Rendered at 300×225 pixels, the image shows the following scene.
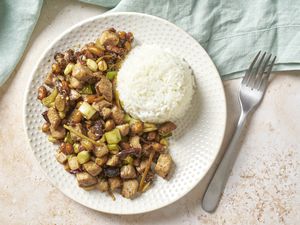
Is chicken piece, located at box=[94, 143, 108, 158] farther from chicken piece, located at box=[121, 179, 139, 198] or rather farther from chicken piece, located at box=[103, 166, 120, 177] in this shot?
chicken piece, located at box=[121, 179, 139, 198]

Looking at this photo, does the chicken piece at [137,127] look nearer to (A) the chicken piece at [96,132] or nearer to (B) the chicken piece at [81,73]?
(A) the chicken piece at [96,132]

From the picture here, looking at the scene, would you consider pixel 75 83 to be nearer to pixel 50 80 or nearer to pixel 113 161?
pixel 50 80

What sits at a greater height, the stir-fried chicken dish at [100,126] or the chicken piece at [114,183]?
the stir-fried chicken dish at [100,126]

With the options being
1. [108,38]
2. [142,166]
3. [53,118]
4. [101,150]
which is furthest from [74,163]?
[108,38]

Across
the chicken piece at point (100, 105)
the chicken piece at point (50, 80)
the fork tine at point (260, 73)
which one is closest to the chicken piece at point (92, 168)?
the chicken piece at point (100, 105)

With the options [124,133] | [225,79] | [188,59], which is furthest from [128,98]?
[225,79]

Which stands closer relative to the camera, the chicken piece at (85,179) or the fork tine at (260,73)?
the chicken piece at (85,179)

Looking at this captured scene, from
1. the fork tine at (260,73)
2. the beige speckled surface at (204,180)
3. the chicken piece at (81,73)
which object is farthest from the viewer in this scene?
the beige speckled surface at (204,180)
